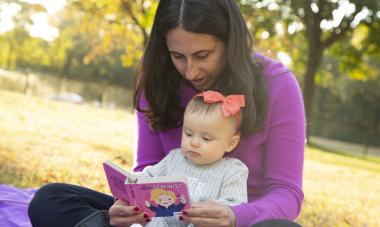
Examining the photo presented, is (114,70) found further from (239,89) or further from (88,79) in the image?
(239,89)

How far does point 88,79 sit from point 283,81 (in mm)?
36295

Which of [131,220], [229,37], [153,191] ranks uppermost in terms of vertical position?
[229,37]

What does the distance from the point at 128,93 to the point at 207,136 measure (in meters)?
33.9

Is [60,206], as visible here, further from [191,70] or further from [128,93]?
[128,93]

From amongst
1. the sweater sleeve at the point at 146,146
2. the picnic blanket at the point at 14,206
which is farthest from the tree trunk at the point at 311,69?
the sweater sleeve at the point at 146,146

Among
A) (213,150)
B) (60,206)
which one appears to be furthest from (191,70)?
(60,206)

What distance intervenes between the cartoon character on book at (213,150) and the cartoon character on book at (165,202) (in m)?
0.19

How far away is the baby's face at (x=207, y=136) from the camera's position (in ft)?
6.70

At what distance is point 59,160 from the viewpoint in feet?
18.1

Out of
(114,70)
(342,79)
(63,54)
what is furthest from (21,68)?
(342,79)

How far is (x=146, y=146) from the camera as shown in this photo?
253cm

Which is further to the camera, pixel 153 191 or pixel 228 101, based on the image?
pixel 228 101

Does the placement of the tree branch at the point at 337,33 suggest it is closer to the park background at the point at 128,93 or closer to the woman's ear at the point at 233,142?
the park background at the point at 128,93

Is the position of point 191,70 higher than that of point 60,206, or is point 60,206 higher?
point 191,70
